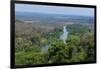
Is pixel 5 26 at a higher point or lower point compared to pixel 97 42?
higher

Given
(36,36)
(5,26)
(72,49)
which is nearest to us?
(5,26)

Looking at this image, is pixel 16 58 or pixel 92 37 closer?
pixel 16 58

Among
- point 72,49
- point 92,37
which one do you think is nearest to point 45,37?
point 72,49

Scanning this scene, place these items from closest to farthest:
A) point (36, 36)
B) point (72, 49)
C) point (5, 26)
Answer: point (5, 26) → point (36, 36) → point (72, 49)

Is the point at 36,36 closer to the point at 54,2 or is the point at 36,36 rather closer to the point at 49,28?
the point at 49,28
